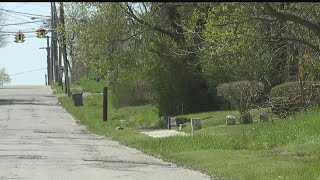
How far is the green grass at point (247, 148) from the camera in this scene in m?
14.4

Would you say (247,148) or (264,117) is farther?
(264,117)

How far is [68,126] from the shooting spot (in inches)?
1367

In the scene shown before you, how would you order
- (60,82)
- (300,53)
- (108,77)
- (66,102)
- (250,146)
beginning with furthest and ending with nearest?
(60,82), (66,102), (108,77), (300,53), (250,146)

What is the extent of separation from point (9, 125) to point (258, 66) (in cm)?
1254

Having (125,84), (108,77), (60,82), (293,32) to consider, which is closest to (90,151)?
(293,32)

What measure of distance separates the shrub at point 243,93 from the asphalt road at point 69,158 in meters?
4.94

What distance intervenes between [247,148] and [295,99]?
6.89 metres

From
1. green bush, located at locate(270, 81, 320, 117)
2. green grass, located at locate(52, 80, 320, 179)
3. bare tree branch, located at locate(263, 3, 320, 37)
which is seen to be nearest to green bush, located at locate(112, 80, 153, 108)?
green grass, located at locate(52, 80, 320, 179)

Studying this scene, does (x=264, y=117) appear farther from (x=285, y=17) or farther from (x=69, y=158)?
(x=285, y=17)

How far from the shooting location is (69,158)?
18.6m

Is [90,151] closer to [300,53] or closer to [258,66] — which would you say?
[300,53]

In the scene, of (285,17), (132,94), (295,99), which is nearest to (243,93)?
Result: (295,99)

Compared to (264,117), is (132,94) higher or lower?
higher

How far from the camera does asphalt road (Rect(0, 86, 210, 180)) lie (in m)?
14.9
